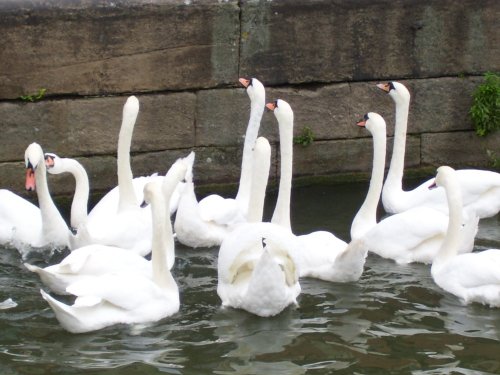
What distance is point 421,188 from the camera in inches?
384

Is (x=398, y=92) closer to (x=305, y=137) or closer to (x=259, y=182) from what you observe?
(x=305, y=137)

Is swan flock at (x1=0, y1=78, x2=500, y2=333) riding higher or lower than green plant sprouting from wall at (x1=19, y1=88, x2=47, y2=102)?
lower

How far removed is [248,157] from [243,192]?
10.8 inches

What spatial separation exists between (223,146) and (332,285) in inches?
109

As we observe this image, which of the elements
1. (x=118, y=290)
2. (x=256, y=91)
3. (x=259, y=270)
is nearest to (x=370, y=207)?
(x=256, y=91)

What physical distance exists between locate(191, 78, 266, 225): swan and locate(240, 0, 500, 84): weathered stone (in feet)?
2.65

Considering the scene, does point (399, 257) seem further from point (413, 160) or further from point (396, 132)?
point (413, 160)

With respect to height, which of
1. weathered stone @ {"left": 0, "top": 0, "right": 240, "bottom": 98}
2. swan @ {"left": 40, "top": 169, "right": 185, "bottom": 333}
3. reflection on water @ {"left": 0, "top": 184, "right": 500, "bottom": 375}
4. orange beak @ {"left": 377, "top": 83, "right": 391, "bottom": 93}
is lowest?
reflection on water @ {"left": 0, "top": 184, "right": 500, "bottom": 375}

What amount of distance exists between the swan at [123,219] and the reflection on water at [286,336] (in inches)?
18.4

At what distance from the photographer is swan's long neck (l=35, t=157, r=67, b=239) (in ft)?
28.2

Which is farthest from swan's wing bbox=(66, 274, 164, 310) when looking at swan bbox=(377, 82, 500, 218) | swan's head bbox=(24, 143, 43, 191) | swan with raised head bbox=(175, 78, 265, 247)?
swan bbox=(377, 82, 500, 218)

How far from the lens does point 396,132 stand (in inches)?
393

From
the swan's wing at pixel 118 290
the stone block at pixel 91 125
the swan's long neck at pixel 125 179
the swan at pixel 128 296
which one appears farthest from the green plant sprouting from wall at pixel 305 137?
the swan's wing at pixel 118 290

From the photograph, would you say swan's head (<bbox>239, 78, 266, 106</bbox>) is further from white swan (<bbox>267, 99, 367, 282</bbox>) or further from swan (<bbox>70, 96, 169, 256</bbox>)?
swan (<bbox>70, 96, 169, 256</bbox>)
